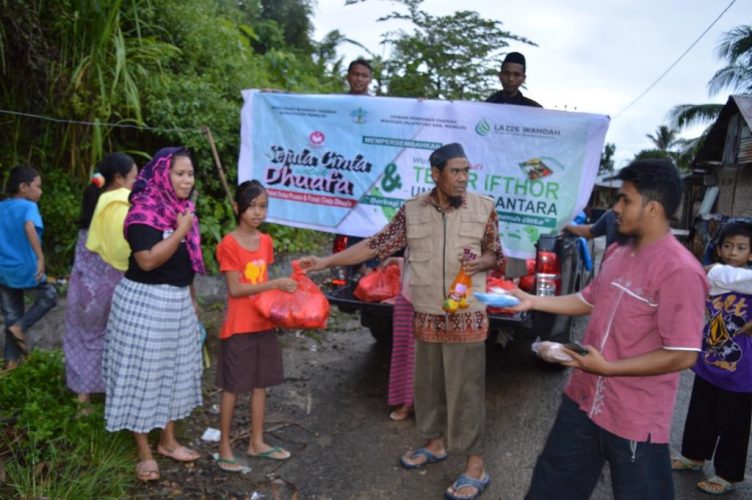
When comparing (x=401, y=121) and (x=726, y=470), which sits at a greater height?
(x=401, y=121)

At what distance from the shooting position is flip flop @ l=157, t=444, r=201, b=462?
3.58m

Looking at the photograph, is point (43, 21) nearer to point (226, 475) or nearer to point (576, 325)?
point (226, 475)

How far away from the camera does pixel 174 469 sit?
3518mm

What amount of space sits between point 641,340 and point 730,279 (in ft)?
5.70

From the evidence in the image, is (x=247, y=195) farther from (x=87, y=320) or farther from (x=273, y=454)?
(x=273, y=454)

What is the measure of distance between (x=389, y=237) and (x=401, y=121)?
1.57 meters

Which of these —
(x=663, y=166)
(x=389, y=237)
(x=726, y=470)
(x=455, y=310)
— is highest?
(x=663, y=166)

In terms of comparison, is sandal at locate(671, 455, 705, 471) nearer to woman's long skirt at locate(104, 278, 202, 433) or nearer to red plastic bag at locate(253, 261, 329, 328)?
red plastic bag at locate(253, 261, 329, 328)

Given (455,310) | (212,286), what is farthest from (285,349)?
(455,310)

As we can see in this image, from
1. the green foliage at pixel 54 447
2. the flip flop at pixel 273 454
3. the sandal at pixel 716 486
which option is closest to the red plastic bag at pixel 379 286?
the flip flop at pixel 273 454

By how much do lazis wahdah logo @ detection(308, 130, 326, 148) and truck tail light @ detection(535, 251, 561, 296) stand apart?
2065 mm

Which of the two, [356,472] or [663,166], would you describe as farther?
[356,472]

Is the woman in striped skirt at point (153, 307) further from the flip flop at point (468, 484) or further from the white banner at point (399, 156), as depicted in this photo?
the white banner at point (399, 156)

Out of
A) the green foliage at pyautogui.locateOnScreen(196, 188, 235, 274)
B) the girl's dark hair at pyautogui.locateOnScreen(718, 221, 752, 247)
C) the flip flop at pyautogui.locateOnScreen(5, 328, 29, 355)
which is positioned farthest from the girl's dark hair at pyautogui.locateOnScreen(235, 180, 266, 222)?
A: the green foliage at pyautogui.locateOnScreen(196, 188, 235, 274)
